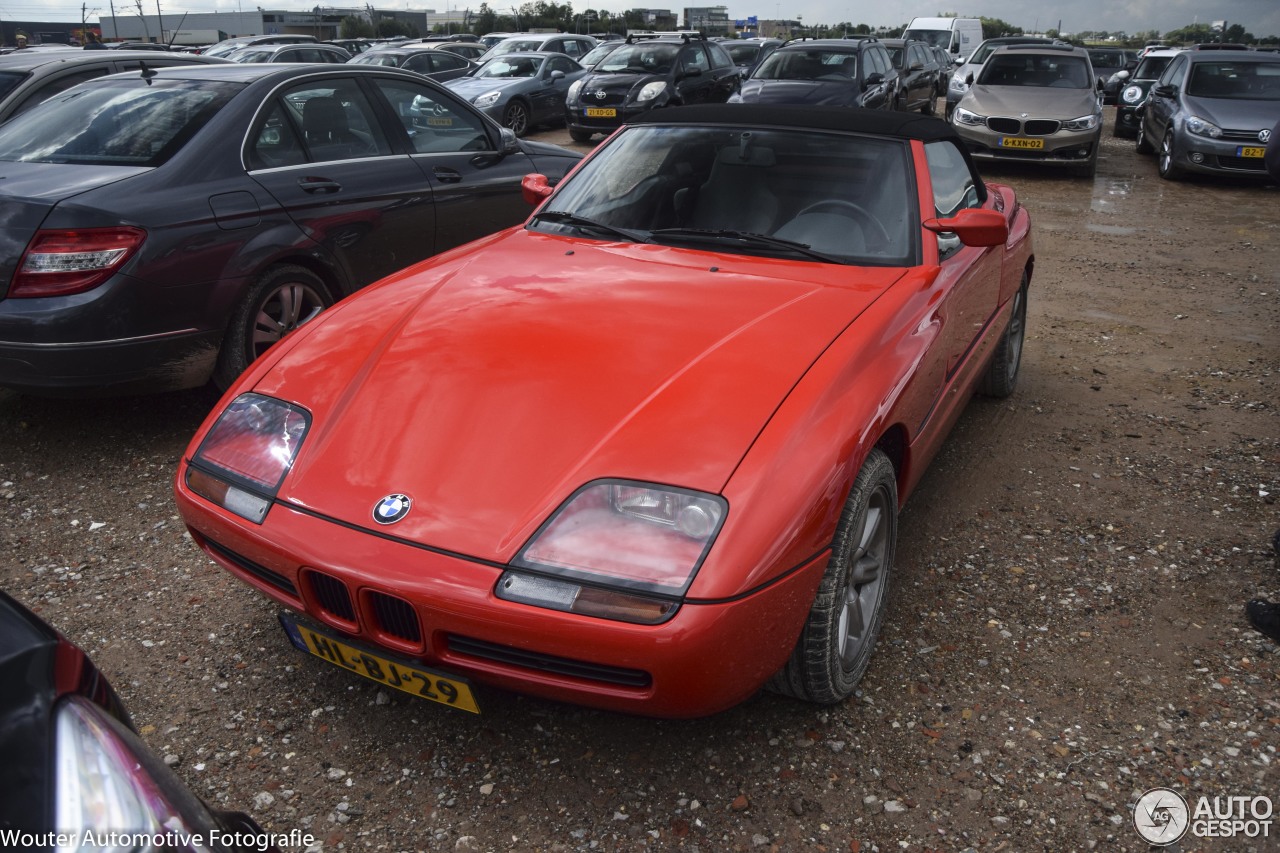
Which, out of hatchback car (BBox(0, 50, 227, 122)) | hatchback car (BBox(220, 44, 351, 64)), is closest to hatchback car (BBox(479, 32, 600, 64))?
hatchback car (BBox(220, 44, 351, 64))

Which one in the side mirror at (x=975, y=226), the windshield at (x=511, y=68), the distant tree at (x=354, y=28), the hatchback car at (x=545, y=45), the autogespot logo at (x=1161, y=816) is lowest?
the autogespot logo at (x=1161, y=816)

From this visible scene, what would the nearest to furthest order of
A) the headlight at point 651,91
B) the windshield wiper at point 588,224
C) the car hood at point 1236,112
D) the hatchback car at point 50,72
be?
1. the windshield wiper at point 588,224
2. the hatchback car at point 50,72
3. the car hood at point 1236,112
4. the headlight at point 651,91

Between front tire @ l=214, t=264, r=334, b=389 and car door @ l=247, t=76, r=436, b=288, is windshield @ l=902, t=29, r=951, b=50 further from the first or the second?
front tire @ l=214, t=264, r=334, b=389

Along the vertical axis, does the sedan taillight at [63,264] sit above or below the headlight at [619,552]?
above

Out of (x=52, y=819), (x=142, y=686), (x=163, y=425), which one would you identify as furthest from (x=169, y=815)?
(x=163, y=425)

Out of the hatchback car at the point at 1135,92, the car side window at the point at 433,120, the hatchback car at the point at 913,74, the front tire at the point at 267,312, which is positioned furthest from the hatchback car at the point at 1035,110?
the front tire at the point at 267,312

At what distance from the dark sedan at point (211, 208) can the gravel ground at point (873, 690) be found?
1.83 feet

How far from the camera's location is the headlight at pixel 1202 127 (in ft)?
35.0

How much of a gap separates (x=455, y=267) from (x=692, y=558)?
1.67m

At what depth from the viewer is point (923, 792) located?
7.50ft

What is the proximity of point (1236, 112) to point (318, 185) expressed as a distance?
10537mm

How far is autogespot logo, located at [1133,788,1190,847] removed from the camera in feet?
7.10

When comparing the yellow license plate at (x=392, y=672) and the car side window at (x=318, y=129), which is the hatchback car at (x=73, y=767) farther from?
the car side window at (x=318, y=129)

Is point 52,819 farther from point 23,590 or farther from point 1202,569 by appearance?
point 1202,569
